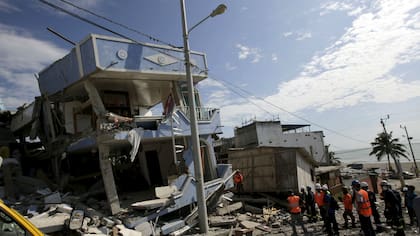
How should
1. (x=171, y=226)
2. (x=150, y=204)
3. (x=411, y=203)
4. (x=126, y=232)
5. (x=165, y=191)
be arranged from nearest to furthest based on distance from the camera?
(x=126, y=232) < (x=150, y=204) < (x=171, y=226) < (x=411, y=203) < (x=165, y=191)

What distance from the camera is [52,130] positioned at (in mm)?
14516

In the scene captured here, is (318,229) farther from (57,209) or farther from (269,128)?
(269,128)

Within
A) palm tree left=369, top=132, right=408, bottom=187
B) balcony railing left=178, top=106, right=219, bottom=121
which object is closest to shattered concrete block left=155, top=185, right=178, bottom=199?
balcony railing left=178, top=106, right=219, bottom=121

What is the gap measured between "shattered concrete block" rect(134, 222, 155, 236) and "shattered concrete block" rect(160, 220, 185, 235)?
1.67 feet

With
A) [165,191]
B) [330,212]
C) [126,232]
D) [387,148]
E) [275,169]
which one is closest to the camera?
[126,232]

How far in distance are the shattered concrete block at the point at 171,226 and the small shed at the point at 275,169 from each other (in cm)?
820

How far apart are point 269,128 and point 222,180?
2617cm

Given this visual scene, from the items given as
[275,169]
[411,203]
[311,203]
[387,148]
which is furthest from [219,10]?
[387,148]

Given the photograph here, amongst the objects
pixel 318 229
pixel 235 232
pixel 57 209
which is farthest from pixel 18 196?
pixel 318 229

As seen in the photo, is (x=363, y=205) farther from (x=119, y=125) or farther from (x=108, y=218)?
(x=119, y=125)

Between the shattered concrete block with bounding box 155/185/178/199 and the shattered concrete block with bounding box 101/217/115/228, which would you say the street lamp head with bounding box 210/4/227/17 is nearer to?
the shattered concrete block with bounding box 155/185/178/199

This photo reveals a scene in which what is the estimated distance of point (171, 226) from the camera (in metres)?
10.4

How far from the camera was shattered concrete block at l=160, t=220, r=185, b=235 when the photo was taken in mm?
10148

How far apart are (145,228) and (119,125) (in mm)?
4365
